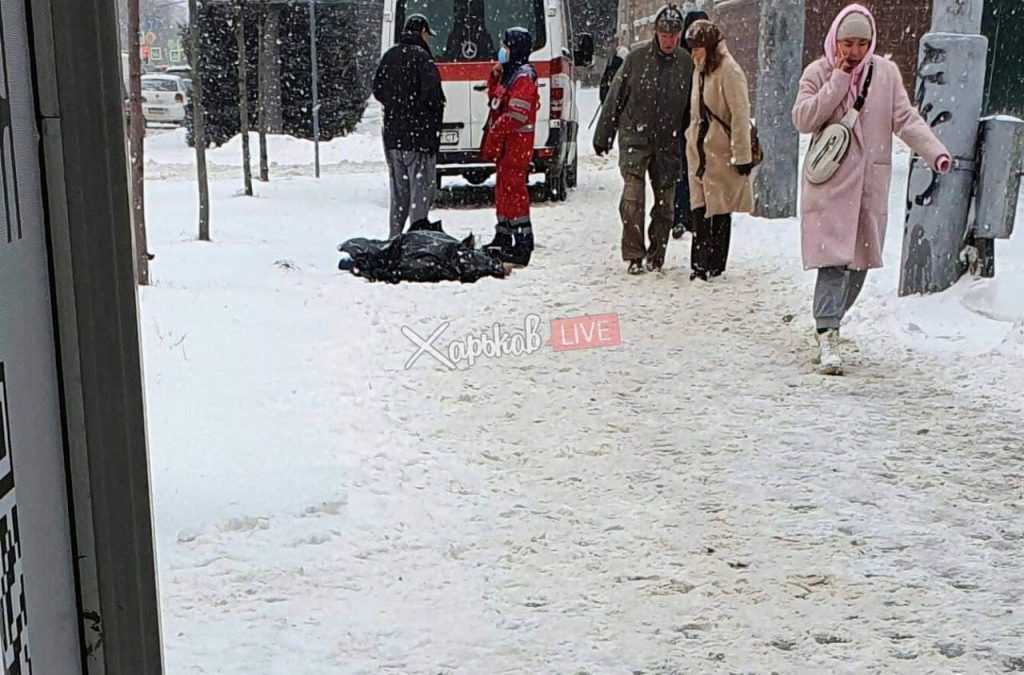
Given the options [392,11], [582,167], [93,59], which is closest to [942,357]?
[93,59]

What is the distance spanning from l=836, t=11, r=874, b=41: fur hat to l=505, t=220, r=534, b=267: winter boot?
3.65 meters

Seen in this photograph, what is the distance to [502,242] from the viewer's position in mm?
8102

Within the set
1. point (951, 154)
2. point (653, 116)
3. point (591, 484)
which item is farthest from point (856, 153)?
point (653, 116)

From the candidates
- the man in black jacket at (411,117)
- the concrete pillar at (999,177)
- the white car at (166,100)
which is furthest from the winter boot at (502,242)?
the white car at (166,100)

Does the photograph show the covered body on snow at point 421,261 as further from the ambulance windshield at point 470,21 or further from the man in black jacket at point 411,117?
the ambulance windshield at point 470,21

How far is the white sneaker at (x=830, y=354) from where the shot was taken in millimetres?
4824

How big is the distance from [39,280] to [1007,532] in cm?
291

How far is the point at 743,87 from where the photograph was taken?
6504mm

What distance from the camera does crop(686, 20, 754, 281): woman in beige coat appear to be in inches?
256

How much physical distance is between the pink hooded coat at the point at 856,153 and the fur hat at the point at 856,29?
0.14 ft

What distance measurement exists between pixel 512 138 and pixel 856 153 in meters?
3.68

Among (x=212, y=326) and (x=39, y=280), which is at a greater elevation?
(x=39, y=280)

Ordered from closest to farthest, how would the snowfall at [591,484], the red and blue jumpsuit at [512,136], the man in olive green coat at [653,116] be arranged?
the snowfall at [591,484]
the man in olive green coat at [653,116]
the red and blue jumpsuit at [512,136]

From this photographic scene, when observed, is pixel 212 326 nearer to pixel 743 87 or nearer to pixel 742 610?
pixel 743 87
